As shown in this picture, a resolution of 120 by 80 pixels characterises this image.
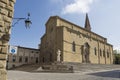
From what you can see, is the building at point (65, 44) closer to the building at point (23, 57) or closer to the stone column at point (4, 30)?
the building at point (23, 57)

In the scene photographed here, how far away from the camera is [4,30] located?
18.8 feet

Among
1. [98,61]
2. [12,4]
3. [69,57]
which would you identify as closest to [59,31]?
[69,57]

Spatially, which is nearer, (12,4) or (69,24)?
(12,4)

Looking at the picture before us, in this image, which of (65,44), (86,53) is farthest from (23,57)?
(65,44)

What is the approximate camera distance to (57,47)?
40.1 m

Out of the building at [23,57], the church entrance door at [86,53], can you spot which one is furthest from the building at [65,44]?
the building at [23,57]

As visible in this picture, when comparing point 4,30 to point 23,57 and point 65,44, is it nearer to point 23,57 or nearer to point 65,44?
point 65,44

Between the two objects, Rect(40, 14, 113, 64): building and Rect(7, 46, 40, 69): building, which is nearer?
Rect(40, 14, 113, 64): building

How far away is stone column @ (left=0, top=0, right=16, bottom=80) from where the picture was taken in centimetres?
557

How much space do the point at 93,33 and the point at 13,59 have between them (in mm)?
27254

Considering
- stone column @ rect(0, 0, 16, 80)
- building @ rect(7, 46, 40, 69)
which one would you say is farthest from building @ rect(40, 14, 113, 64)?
stone column @ rect(0, 0, 16, 80)

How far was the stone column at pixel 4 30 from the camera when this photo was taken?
557cm

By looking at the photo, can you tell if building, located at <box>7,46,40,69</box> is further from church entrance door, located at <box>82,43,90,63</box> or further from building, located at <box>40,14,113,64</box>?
church entrance door, located at <box>82,43,90,63</box>

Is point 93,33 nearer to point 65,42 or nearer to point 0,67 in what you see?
point 65,42
